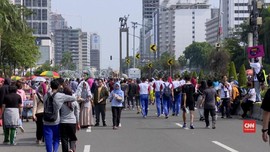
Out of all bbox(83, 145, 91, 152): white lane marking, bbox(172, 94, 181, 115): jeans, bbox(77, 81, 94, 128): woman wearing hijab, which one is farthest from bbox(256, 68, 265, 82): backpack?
bbox(83, 145, 91, 152): white lane marking

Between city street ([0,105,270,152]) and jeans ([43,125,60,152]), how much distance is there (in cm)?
232

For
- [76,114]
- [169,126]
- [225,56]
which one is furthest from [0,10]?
[225,56]

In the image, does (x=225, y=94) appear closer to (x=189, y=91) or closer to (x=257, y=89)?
(x=257, y=89)

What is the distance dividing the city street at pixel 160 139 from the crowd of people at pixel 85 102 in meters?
0.55

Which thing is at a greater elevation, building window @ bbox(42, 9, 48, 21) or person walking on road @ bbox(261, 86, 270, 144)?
building window @ bbox(42, 9, 48, 21)

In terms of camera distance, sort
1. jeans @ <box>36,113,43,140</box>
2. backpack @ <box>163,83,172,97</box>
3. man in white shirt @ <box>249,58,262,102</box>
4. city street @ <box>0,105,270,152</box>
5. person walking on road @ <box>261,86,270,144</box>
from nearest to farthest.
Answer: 1. person walking on road @ <box>261,86,270,144</box>
2. city street @ <box>0,105,270,152</box>
3. jeans @ <box>36,113,43,140</box>
4. man in white shirt @ <box>249,58,262,102</box>
5. backpack @ <box>163,83,172,97</box>

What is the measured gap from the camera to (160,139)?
667 inches

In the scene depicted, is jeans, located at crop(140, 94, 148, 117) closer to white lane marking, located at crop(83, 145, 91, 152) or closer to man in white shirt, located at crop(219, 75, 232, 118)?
man in white shirt, located at crop(219, 75, 232, 118)

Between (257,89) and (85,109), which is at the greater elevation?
(257,89)

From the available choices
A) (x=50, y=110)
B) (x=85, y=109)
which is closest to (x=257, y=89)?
(x=85, y=109)

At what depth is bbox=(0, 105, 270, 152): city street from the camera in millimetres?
14789

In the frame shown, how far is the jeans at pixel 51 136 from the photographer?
12133mm

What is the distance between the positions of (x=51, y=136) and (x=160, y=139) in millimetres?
5411

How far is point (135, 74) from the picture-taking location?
77500 millimetres
